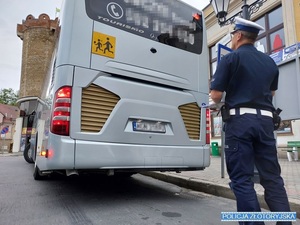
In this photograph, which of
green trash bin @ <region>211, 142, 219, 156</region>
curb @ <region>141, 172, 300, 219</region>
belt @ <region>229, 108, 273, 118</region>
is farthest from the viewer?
green trash bin @ <region>211, 142, 219, 156</region>

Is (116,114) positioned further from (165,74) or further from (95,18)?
(95,18)

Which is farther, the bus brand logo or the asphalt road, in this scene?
the bus brand logo

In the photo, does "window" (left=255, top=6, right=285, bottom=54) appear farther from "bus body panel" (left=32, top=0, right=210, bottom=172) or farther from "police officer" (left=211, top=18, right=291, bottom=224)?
"police officer" (left=211, top=18, right=291, bottom=224)

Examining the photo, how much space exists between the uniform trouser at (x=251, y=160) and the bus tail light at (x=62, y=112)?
202 centimetres

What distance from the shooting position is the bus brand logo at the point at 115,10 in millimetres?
3855

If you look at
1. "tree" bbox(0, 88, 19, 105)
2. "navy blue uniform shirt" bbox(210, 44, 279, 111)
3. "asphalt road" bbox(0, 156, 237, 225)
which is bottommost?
"asphalt road" bbox(0, 156, 237, 225)

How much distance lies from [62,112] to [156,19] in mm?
2135

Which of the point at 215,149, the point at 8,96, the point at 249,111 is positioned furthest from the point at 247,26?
the point at 8,96

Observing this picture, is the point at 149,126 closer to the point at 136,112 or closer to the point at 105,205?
the point at 136,112

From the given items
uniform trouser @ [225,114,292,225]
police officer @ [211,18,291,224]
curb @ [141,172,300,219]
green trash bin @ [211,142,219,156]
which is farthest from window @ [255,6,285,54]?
uniform trouser @ [225,114,292,225]

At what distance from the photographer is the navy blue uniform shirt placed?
227cm

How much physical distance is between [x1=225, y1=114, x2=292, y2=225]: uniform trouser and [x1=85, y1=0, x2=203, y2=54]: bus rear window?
2.40 m

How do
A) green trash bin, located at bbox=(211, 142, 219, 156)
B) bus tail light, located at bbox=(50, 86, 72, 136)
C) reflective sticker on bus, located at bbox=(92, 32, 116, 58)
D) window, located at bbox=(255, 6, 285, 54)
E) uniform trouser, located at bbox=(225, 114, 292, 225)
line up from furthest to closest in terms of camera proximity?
green trash bin, located at bbox=(211, 142, 219, 156), window, located at bbox=(255, 6, 285, 54), reflective sticker on bus, located at bbox=(92, 32, 116, 58), bus tail light, located at bbox=(50, 86, 72, 136), uniform trouser, located at bbox=(225, 114, 292, 225)

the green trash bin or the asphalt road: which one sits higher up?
the green trash bin
